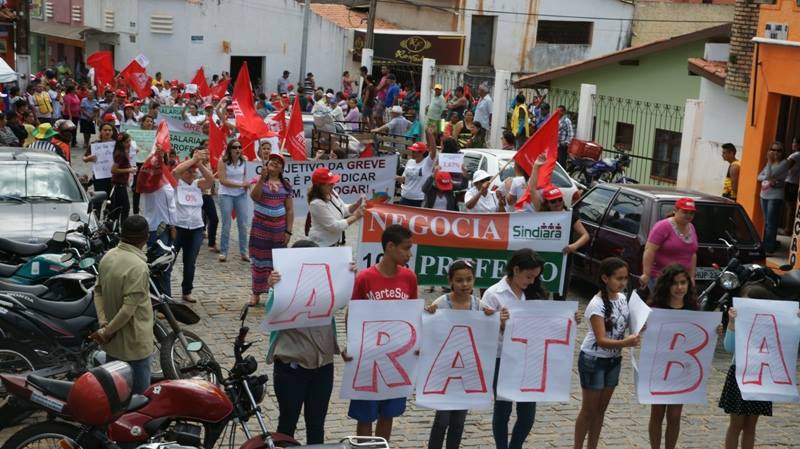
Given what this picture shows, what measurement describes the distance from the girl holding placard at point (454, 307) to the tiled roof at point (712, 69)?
52.3 feet

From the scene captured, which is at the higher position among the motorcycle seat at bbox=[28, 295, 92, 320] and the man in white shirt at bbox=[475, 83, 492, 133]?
the man in white shirt at bbox=[475, 83, 492, 133]

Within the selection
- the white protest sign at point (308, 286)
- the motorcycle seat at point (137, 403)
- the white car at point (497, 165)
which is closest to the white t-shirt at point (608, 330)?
the white protest sign at point (308, 286)

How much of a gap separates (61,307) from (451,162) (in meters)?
8.81

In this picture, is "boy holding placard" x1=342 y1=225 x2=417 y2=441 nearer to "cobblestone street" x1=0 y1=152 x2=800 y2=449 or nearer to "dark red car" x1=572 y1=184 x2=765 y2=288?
"cobblestone street" x1=0 y1=152 x2=800 y2=449

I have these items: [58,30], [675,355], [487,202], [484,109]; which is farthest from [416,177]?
[58,30]

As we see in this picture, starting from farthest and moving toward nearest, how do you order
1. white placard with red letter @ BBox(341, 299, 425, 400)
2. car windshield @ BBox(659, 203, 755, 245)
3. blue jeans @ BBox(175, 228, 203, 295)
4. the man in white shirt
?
the man in white shirt < car windshield @ BBox(659, 203, 755, 245) < blue jeans @ BBox(175, 228, 203, 295) < white placard with red letter @ BBox(341, 299, 425, 400)

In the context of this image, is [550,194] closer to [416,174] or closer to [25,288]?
[416,174]

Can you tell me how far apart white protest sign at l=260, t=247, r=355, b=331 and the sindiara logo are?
364cm

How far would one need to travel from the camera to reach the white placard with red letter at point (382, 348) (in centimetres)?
771

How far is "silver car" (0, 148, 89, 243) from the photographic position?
39.0ft

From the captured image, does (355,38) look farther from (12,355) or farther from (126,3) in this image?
(12,355)

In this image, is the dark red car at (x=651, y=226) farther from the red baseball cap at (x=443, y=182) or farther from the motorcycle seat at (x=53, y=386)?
the motorcycle seat at (x=53, y=386)

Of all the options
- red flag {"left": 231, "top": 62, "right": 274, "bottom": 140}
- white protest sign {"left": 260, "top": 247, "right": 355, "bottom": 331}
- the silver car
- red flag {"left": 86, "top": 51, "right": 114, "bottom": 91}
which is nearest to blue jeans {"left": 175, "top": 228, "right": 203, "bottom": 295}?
the silver car

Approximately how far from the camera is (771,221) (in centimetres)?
1798
